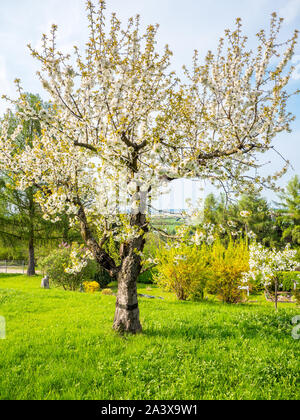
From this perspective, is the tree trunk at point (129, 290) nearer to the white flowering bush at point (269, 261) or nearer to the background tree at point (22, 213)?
the white flowering bush at point (269, 261)

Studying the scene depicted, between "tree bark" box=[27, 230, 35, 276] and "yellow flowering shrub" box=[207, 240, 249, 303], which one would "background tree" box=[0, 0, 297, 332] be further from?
"tree bark" box=[27, 230, 35, 276]

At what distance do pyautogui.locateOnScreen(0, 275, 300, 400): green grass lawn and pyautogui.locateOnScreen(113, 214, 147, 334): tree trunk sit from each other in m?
0.27

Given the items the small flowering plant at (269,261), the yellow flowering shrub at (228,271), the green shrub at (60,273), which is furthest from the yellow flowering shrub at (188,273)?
the green shrub at (60,273)

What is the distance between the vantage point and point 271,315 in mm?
7121

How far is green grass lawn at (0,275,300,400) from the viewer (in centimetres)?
355

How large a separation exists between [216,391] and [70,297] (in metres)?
7.62

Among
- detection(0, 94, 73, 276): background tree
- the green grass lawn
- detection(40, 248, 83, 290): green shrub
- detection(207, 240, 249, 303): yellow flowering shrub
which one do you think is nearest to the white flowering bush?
detection(207, 240, 249, 303): yellow flowering shrub

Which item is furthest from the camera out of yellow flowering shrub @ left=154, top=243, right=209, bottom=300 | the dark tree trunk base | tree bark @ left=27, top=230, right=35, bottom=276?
tree bark @ left=27, top=230, right=35, bottom=276

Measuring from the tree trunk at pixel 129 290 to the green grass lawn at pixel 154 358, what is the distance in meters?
0.27

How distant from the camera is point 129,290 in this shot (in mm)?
5418

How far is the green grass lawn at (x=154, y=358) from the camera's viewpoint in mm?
3549

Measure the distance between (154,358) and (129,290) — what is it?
144 centimetres

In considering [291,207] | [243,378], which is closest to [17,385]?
[243,378]
